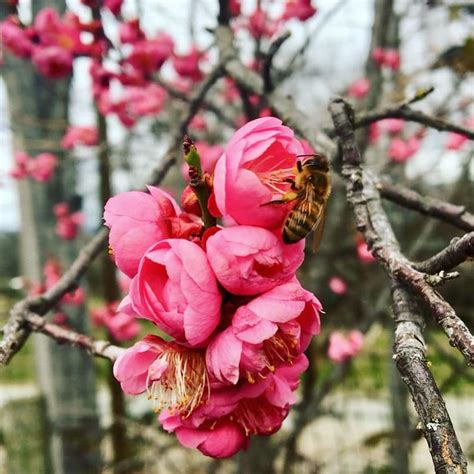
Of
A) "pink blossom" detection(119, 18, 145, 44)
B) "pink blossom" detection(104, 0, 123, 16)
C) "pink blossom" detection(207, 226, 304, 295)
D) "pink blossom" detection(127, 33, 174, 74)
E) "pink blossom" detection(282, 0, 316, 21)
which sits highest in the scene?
"pink blossom" detection(282, 0, 316, 21)

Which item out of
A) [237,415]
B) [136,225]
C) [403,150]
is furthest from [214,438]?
[403,150]

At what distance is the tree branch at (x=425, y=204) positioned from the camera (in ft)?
3.14

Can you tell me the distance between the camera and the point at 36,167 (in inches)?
123

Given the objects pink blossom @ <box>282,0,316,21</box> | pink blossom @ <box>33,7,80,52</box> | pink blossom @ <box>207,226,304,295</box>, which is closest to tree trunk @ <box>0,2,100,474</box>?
pink blossom @ <box>33,7,80,52</box>

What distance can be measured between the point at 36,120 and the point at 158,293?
2.60 m

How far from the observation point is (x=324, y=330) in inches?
221

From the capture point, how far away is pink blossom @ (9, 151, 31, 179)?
3170 mm

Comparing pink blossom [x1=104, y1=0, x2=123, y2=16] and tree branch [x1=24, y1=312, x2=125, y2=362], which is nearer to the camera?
tree branch [x1=24, y1=312, x2=125, y2=362]

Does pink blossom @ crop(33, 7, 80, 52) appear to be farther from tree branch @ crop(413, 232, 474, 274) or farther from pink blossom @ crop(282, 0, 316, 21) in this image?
tree branch @ crop(413, 232, 474, 274)

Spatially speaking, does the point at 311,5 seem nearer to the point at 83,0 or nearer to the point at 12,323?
the point at 83,0

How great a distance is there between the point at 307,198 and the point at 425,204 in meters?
0.35

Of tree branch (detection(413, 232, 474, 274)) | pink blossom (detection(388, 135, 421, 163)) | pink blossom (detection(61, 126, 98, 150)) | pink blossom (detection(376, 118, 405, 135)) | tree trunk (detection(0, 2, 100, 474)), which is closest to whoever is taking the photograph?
tree branch (detection(413, 232, 474, 274))

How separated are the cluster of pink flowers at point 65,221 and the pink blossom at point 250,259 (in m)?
2.53

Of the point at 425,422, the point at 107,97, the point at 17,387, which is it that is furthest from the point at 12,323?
the point at 17,387
